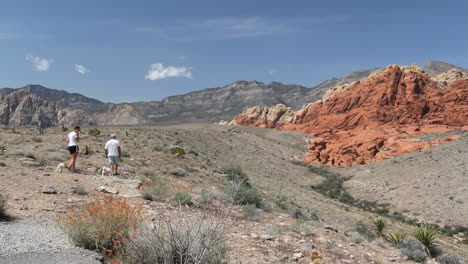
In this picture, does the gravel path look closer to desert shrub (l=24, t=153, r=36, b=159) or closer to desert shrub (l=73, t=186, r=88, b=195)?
desert shrub (l=73, t=186, r=88, b=195)

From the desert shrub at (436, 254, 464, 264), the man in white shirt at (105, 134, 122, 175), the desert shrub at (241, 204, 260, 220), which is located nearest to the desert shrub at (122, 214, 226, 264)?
the desert shrub at (241, 204, 260, 220)

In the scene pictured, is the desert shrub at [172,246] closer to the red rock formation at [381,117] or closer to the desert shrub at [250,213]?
the desert shrub at [250,213]

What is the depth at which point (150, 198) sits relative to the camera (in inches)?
321

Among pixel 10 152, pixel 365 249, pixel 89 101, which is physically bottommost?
pixel 365 249

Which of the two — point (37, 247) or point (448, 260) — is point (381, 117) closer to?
point (448, 260)

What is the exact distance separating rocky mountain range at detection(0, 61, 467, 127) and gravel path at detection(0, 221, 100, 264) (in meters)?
118

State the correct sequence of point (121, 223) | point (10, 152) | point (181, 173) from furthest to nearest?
1. point (181, 173)
2. point (10, 152)
3. point (121, 223)

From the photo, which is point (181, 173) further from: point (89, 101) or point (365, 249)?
point (89, 101)

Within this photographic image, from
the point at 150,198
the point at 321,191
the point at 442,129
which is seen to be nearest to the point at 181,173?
the point at 150,198

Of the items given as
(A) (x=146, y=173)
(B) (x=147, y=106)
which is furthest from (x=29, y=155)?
(B) (x=147, y=106)

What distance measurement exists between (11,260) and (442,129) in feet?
180

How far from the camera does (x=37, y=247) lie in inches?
173

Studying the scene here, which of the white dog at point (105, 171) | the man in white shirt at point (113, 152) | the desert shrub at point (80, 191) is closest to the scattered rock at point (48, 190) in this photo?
the desert shrub at point (80, 191)

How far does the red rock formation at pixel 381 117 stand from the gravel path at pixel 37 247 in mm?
41048
